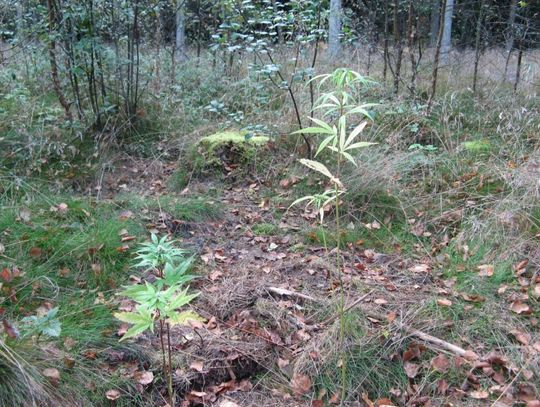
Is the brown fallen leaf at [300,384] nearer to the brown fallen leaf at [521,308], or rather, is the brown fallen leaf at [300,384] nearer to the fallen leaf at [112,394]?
the fallen leaf at [112,394]

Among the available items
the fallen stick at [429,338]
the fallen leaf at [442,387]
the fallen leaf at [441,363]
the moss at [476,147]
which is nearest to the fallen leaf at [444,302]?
the fallen stick at [429,338]

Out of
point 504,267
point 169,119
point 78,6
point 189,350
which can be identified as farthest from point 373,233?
point 78,6

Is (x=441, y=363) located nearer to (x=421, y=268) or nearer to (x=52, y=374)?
(x=421, y=268)

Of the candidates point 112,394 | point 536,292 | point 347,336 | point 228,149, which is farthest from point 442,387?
point 228,149

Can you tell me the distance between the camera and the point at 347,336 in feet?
8.24

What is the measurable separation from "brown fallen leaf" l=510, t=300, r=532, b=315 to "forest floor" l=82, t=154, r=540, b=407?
25 mm

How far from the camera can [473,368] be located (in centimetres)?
232

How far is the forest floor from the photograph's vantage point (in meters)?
2.30

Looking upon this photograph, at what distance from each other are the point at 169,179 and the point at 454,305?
8.80ft

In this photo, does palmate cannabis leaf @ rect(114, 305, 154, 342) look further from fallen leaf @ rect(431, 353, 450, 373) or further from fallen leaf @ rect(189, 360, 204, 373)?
fallen leaf @ rect(431, 353, 450, 373)

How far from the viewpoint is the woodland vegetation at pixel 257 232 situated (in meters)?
2.25

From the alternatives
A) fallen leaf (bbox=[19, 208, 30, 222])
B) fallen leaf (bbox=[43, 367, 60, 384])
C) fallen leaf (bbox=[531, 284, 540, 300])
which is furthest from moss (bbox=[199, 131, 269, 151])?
fallen leaf (bbox=[43, 367, 60, 384])

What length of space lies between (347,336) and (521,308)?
0.98 meters

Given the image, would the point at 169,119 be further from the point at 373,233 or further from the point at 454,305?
the point at 454,305
